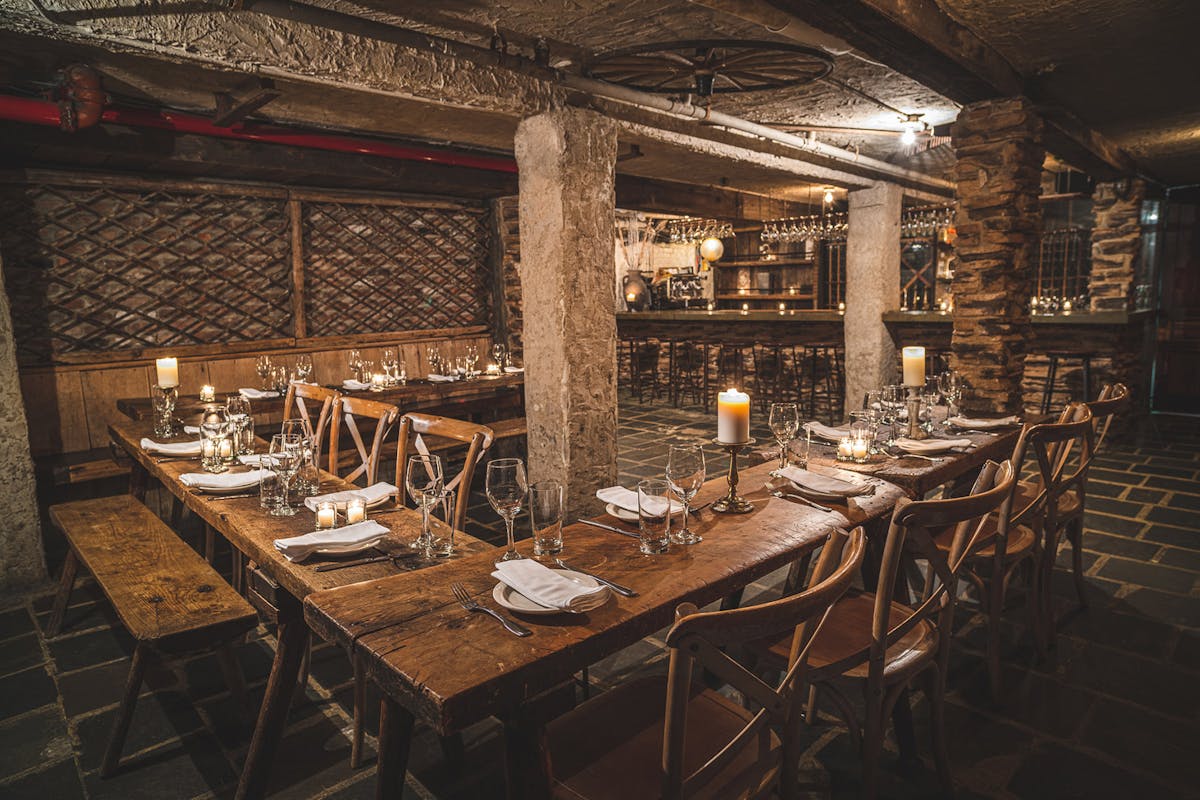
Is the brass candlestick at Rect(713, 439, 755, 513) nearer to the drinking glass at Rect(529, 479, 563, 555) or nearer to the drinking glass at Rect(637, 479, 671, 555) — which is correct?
the drinking glass at Rect(637, 479, 671, 555)

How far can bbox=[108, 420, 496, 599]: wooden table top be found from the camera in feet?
5.28

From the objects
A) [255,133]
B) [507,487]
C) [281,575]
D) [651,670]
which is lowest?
[651,670]

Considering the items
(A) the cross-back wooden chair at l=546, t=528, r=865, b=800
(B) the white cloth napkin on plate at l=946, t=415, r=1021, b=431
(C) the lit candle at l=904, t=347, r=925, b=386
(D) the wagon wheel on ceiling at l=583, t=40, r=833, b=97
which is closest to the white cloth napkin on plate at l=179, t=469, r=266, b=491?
(A) the cross-back wooden chair at l=546, t=528, r=865, b=800

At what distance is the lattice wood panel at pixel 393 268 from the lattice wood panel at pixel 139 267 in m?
0.29

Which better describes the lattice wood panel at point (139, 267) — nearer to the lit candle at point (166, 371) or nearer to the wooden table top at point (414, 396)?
the wooden table top at point (414, 396)

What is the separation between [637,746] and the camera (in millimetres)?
1363

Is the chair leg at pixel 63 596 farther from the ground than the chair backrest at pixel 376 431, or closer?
closer

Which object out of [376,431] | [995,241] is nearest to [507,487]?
[376,431]

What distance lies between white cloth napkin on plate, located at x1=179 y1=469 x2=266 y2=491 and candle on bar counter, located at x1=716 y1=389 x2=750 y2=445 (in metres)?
1.50

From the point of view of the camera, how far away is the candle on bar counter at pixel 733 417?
6.26ft

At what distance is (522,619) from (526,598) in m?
0.05

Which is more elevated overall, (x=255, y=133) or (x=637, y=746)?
(x=255, y=133)

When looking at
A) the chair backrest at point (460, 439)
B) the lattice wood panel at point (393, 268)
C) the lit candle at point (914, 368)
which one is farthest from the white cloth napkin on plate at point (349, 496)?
the lattice wood panel at point (393, 268)

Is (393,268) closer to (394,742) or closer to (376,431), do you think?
(376,431)
